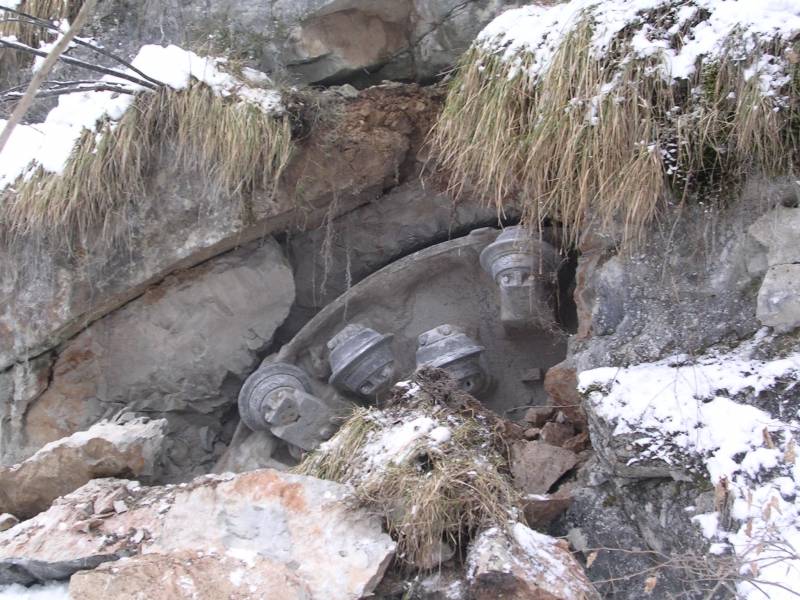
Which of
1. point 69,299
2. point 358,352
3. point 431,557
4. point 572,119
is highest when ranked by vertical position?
point 572,119

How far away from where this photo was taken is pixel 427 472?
3025mm

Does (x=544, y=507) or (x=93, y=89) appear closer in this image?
(x=544, y=507)

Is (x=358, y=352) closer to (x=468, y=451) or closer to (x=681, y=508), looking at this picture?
(x=468, y=451)

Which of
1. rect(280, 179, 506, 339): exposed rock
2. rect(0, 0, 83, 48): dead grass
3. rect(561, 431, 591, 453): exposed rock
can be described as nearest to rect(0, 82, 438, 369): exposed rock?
rect(280, 179, 506, 339): exposed rock

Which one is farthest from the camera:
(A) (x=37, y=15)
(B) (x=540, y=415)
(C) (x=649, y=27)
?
(A) (x=37, y=15)

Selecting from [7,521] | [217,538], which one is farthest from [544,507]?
[7,521]

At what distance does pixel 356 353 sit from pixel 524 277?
28.1 inches

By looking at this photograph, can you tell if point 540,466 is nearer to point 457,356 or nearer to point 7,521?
point 457,356

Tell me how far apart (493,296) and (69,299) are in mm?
1773

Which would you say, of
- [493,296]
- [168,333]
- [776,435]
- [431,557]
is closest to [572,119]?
[493,296]

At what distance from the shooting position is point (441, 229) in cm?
441

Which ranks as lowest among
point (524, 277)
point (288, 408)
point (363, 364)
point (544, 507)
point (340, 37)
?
point (544, 507)

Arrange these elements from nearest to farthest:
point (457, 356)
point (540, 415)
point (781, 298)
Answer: point (781, 298)
point (540, 415)
point (457, 356)

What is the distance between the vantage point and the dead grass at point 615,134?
3.16m
